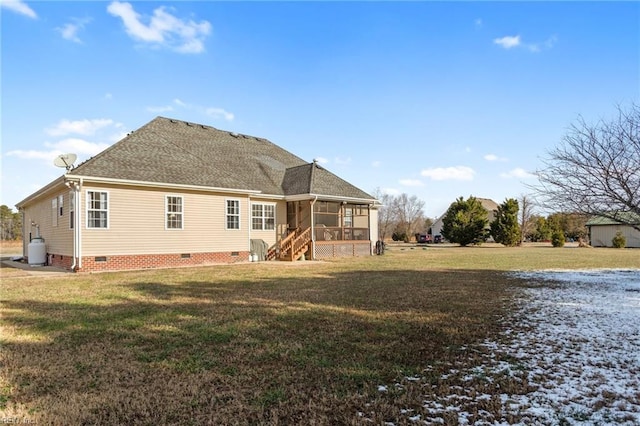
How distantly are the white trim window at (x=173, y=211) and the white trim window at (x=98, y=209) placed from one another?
2224 millimetres

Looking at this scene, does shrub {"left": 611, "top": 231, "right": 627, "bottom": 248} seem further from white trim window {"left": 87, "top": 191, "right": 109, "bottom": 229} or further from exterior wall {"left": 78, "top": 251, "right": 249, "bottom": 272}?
white trim window {"left": 87, "top": 191, "right": 109, "bottom": 229}

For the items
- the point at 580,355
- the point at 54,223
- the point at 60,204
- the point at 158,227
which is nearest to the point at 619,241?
the point at 580,355

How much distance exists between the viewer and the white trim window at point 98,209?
1334cm

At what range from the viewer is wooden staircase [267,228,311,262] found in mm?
18438

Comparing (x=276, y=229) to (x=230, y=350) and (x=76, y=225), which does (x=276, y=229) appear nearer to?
(x=76, y=225)

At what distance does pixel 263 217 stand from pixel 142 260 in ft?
21.5

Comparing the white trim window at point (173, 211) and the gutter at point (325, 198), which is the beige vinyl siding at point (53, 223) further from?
the gutter at point (325, 198)

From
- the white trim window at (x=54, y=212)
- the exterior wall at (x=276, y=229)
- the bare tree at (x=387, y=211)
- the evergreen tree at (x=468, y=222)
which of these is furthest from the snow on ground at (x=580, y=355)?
the bare tree at (x=387, y=211)

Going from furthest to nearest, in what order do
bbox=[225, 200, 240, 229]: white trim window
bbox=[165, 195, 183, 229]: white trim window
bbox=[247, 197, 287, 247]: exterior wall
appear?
1. bbox=[247, 197, 287, 247]: exterior wall
2. bbox=[225, 200, 240, 229]: white trim window
3. bbox=[165, 195, 183, 229]: white trim window

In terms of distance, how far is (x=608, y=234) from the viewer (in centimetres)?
3934

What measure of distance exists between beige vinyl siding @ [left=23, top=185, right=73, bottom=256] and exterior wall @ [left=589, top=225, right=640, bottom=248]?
4643 cm

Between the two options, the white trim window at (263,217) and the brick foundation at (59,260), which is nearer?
the brick foundation at (59,260)

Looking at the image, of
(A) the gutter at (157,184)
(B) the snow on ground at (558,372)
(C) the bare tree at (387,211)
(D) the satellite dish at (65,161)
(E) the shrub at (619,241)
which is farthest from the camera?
(C) the bare tree at (387,211)

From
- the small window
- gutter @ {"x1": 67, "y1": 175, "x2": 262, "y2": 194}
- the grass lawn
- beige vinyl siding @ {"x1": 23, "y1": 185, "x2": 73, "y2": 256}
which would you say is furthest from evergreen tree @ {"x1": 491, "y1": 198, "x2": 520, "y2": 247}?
the small window
